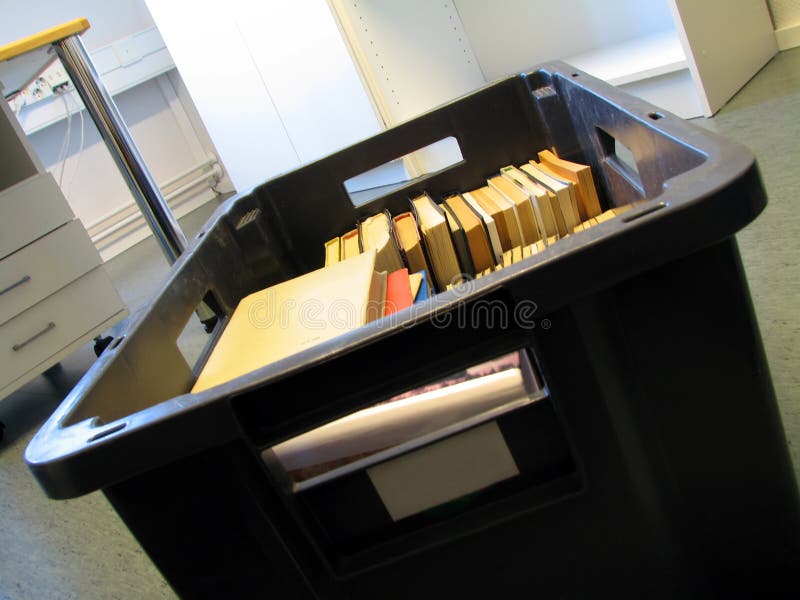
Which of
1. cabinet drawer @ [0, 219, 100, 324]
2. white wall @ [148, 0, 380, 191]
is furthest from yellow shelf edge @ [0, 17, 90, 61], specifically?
white wall @ [148, 0, 380, 191]

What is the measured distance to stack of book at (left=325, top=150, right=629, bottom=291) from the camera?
2.44 feet

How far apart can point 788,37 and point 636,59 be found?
422 mm

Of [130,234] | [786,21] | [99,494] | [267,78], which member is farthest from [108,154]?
[786,21]

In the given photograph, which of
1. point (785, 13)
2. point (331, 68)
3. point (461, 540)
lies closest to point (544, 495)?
point (461, 540)

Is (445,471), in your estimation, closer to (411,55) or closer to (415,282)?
(415,282)

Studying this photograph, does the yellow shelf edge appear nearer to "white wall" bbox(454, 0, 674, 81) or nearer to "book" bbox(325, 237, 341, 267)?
A: "book" bbox(325, 237, 341, 267)

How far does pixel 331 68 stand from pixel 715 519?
5.67 ft

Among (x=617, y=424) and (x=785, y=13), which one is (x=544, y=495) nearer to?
(x=617, y=424)

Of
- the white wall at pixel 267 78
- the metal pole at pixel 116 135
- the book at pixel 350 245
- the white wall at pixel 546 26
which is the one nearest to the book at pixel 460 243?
the book at pixel 350 245

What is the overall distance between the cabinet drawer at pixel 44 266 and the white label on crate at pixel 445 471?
1.40 meters

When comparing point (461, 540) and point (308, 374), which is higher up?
point (308, 374)

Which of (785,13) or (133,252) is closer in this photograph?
(785,13)

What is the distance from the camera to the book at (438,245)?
2.51 ft

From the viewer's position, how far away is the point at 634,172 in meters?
0.64
